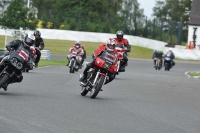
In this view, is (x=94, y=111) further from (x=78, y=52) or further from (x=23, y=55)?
(x=78, y=52)

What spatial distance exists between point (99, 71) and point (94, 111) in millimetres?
3238

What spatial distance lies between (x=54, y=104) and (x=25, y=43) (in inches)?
98.9

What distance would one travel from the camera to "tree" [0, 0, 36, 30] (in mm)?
50594

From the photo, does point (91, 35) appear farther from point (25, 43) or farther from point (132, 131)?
point (132, 131)

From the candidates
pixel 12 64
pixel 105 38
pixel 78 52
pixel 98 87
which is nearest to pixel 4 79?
pixel 12 64

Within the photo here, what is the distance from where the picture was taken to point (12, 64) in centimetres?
1481

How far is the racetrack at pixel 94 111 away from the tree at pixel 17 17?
104 ft

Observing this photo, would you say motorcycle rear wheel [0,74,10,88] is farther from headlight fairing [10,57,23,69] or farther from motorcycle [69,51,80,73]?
motorcycle [69,51,80,73]

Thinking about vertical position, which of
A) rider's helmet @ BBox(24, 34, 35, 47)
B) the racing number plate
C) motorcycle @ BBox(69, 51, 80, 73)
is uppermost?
rider's helmet @ BBox(24, 34, 35, 47)

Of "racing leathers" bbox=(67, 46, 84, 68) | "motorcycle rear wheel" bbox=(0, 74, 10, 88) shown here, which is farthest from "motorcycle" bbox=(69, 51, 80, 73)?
"motorcycle rear wheel" bbox=(0, 74, 10, 88)

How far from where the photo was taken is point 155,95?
18.2 m

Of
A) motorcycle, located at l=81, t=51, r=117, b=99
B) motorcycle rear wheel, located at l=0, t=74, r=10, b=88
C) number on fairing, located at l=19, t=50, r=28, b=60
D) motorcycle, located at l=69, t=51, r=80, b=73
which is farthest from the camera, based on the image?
motorcycle, located at l=69, t=51, r=80, b=73

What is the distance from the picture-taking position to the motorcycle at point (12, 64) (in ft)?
48.5

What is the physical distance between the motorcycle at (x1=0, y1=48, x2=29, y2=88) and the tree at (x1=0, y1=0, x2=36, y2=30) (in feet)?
117
